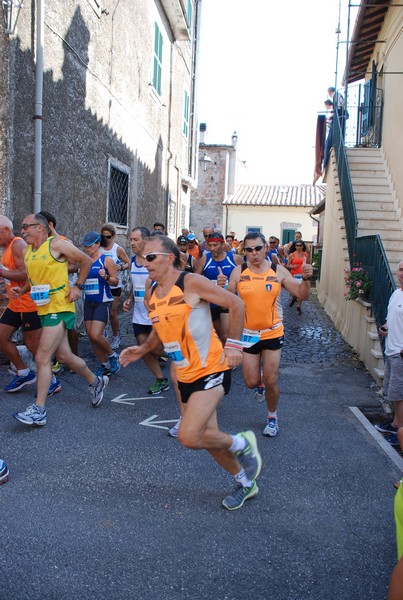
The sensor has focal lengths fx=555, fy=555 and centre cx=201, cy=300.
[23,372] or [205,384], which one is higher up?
[205,384]

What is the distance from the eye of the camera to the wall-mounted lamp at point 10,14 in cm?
679

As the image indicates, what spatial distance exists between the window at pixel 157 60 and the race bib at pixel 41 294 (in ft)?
34.6

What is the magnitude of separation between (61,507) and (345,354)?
6565mm

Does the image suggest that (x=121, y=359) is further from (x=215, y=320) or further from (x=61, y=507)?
(x=215, y=320)

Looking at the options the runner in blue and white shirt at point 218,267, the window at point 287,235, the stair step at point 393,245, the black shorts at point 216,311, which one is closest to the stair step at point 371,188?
the stair step at point 393,245

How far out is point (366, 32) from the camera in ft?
49.4

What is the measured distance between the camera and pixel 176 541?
11.1ft

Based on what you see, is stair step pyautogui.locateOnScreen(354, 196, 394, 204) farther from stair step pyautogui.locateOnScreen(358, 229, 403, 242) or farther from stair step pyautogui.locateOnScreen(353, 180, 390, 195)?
stair step pyautogui.locateOnScreen(358, 229, 403, 242)

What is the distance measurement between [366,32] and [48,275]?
13.4m

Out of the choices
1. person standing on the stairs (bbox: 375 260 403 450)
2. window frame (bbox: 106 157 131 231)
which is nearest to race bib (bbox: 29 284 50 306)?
person standing on the stairs (bbox: 375 260 403 450)

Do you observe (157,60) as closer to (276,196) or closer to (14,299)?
(14,299)

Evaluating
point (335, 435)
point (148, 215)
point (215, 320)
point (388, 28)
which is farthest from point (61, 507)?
point (388, 28)

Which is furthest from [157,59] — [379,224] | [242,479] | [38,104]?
[242,479]

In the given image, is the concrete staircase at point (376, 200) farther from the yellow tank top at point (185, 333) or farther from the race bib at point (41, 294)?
the yellow tank top at point (185, 333)
